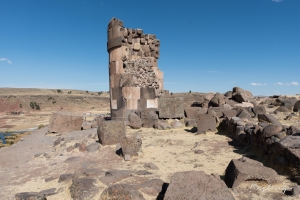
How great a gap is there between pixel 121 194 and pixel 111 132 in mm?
3823

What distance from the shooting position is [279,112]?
11969mm

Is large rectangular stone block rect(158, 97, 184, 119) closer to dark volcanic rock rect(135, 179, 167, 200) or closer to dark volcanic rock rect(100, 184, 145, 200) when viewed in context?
dark volcanic rock rect(135, 179, 167, 200)

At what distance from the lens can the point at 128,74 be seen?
35.9ft

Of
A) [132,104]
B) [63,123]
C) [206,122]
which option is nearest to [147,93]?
[132,104]

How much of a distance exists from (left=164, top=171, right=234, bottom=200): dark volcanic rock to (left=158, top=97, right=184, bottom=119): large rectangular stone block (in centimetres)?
736

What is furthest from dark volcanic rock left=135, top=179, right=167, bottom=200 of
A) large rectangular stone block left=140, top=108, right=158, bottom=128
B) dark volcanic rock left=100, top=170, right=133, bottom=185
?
large rectangular stone block left=140, top=108, right=158, bottom=128

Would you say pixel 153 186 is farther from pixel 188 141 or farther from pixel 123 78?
pixel 123 78

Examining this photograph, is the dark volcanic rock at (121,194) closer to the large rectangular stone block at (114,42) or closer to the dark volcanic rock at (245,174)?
the dark volcanic rock at (245,174)

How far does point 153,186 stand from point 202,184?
37.6 inches

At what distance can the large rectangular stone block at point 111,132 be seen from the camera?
22.8ft

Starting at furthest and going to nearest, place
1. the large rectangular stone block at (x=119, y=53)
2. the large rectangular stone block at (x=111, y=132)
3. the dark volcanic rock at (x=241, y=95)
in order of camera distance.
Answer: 1. the dark volcanic rock at (x=241, y=95)
2. the large rectangular stone block at (x=119, y=53)
3. the large rectangular stone block at (x=111, y=132)

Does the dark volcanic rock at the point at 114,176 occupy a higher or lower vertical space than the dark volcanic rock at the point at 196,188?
lower

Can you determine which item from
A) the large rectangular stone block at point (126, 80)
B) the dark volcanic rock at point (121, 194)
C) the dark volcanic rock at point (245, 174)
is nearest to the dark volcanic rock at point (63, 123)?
the large rectangular stone block at point (126, 80)

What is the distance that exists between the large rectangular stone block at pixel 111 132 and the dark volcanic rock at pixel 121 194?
353 cm
